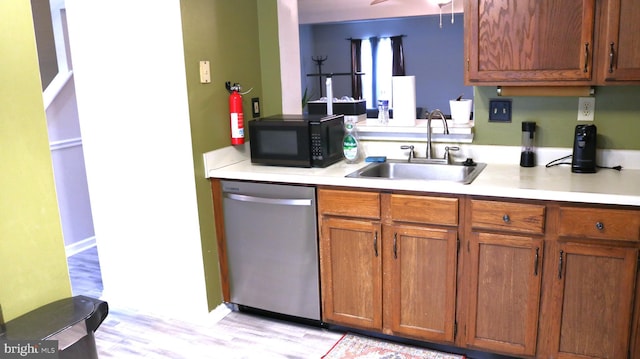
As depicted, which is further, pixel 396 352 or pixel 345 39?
pixel 345 39

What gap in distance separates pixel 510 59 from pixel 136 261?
2.30 metres

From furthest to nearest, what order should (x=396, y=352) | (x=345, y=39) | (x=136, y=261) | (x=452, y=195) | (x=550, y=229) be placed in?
(x=345, y=39)
(x=136, y=261)
(x=396, y=352)
(x=452, y=195)
(x=550, y=229)

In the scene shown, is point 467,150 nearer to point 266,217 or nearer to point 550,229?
point 550,229

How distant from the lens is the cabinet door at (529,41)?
2.35 metres

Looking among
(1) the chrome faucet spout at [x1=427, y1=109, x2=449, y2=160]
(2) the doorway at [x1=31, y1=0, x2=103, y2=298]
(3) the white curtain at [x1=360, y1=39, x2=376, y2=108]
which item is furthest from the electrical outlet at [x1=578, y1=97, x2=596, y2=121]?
(3) the white curtain at [x1=360, y1=39, x2=376, y2=108]

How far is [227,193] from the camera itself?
2.92 m

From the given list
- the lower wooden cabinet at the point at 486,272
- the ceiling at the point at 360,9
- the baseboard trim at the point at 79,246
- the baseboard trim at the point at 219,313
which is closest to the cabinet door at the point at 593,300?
the lower wooden cabinet at the point at 486,272

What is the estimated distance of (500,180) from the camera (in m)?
2.43

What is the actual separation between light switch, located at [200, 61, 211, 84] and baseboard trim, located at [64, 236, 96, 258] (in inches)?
83.6

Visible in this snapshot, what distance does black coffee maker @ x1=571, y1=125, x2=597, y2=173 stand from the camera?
99.3 inches

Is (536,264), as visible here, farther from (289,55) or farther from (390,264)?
(289,55)

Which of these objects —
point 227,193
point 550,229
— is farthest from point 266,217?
point 550,229

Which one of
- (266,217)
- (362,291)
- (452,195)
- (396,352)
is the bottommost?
(396,352)

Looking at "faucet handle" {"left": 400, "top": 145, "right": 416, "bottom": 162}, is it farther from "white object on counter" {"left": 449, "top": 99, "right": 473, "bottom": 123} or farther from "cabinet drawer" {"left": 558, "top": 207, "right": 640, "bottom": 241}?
"cabinet drawer" {"left": 558, "top": 207, "right": 640, "bottom": 241}
